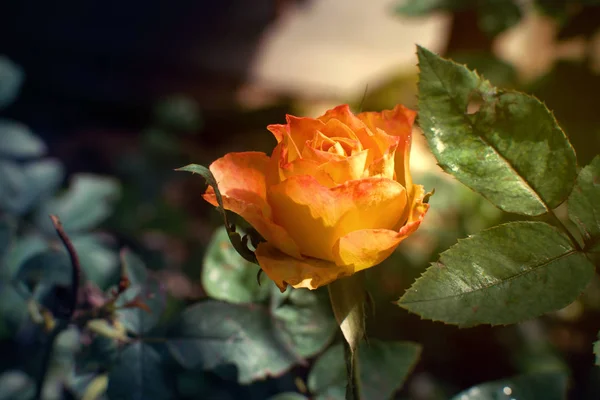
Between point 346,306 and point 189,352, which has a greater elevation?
point 346,306

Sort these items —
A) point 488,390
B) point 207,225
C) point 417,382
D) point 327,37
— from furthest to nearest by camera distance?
point 327,37
point 207,225
point 417,382
point 488,390

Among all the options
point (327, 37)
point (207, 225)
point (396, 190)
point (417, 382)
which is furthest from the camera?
point (327, 37)

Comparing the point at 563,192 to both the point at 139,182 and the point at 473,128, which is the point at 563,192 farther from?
the point at 139,182

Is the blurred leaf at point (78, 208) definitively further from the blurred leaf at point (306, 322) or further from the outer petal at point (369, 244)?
the outer petal at point (369, 244)

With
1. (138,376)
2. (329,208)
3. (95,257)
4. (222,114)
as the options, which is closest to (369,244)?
(329,208)

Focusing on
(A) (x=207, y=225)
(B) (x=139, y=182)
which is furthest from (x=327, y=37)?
(B) (x=139, y=182)

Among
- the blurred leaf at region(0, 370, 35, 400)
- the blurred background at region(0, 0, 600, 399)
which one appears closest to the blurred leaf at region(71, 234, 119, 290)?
the blurred background at region(0, 0, 600, 399)

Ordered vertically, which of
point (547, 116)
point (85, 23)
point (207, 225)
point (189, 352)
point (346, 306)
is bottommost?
point (207, 225)
